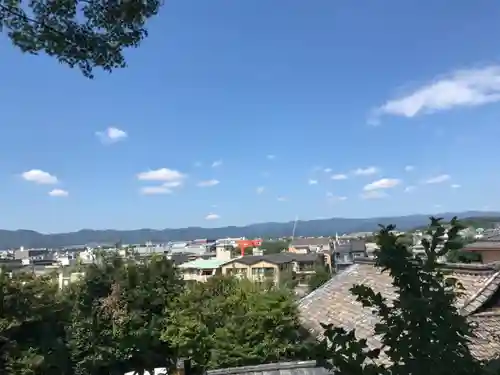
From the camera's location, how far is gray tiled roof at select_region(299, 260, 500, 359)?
27.7ft

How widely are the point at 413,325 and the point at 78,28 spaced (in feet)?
12.5

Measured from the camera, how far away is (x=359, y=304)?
967cm

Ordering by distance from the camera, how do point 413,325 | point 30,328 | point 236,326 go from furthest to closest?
point 30,328, point 236,326, point 413,325

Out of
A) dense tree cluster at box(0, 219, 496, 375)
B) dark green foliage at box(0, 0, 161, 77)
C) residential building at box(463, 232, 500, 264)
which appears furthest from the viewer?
residential building at box(463, 232, 500, 264)

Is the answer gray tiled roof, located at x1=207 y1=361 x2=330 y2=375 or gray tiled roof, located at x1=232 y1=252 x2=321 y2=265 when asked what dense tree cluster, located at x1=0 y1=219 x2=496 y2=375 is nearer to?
gray tiled roof, located at x1=207 y1=361 x2=330 y2=375

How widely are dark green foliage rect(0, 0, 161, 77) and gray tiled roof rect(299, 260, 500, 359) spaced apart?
4820mm

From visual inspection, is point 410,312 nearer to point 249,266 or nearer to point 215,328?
point 215,328

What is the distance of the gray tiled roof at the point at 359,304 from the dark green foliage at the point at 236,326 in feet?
2.07

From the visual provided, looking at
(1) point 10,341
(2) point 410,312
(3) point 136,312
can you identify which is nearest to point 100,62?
(2) point 410,312

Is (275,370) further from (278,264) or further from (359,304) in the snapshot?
(278,264)

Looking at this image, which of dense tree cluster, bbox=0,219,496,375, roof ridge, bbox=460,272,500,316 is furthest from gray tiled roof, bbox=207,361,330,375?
roof ridge, bbox=460,272,500,316

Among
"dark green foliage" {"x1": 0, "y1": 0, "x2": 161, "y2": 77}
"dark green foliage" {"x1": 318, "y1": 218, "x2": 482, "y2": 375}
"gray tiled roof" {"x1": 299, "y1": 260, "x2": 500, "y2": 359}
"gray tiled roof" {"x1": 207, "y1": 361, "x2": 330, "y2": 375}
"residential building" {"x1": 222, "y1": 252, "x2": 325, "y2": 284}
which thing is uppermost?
"dark green foliage" {"x1": 0, "y1": 0, "x2": 161, "y2": 77}

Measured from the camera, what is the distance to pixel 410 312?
5.38 ft

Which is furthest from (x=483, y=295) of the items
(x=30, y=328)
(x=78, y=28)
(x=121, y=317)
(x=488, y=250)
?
(x=488, y=250)
